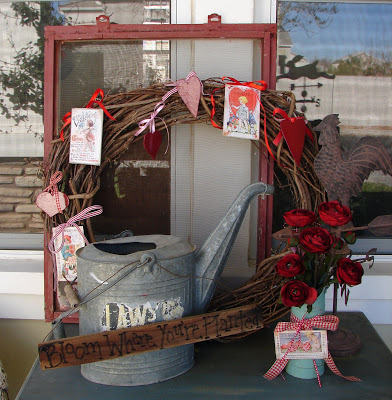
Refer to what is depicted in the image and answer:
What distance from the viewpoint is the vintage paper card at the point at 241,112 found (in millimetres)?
1452

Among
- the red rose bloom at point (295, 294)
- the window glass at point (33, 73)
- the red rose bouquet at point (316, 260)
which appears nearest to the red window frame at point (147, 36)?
the window glass at point (33, 73)

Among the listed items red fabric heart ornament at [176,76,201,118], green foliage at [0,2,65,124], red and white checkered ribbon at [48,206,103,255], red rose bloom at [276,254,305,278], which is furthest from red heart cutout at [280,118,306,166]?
green foliage at [0,2,65,124]

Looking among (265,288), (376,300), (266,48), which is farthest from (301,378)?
(266,48)

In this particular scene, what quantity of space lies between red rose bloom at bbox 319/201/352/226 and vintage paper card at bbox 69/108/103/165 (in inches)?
27.5

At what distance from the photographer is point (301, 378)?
1231 millimetres

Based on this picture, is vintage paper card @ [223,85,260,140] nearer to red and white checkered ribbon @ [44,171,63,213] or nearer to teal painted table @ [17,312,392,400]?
red and white checkered ribbon @ [44,171,63,213]

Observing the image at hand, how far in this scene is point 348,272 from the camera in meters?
1.16

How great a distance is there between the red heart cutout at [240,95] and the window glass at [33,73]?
0.28 metres

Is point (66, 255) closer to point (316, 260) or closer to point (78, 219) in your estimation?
point (78, 219)

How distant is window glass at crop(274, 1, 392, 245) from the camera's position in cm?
171

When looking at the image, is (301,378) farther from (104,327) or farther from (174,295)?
(104,327)

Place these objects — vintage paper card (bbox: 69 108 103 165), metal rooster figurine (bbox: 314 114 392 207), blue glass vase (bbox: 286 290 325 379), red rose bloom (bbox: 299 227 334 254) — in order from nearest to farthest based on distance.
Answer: red rose bloom (bbox: 299 227 334 254)
blue glass vase (bbox: 286 290 325 379)
metal rooster figurine (bbox: 314 114 392 207)
vintage paper card (bbox: 69 108 103 165)

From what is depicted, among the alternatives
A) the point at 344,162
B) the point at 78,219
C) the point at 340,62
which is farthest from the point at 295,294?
the point at 340,62

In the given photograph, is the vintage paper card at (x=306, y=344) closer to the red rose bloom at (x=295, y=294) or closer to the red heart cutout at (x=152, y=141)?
the red rose bloom at (x=295, y=294)
